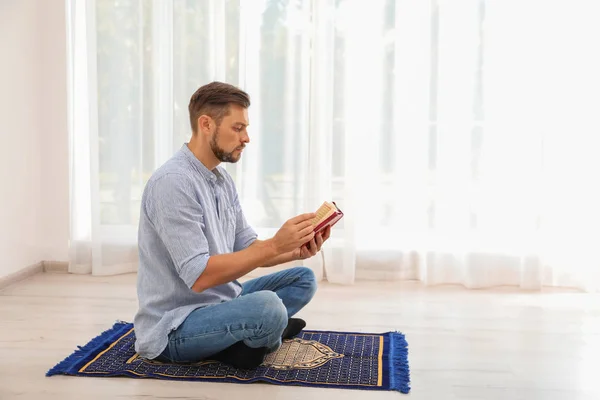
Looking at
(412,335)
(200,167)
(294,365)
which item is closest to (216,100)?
(200,167)

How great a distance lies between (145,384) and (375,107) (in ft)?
7.50

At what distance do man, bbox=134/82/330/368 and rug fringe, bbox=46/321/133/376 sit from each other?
0.77ft

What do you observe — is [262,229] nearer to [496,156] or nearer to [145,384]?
[496,156]

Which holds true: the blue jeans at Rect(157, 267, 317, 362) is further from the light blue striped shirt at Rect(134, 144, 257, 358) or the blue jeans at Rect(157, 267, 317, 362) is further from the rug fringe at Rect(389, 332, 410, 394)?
the rug fringe at Rect(389, 332, 410, 394)

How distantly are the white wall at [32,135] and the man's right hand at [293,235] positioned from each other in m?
2.13

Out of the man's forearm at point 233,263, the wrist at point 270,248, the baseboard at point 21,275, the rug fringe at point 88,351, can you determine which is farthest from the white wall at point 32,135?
the wrist at point 270,248

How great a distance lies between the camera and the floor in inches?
104

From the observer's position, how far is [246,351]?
9.08 feet

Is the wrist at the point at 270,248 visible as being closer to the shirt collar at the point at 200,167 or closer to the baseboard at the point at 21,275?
the shirt collar at the point at 200,167

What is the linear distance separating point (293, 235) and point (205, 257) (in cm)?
29

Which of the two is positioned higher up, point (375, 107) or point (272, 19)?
point (272, 19)

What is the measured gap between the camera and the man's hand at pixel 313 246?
276 centimetres

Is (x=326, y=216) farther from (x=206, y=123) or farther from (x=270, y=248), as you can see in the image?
(x=206, y=123)

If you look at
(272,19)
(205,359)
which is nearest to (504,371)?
Answer: (205,359)
